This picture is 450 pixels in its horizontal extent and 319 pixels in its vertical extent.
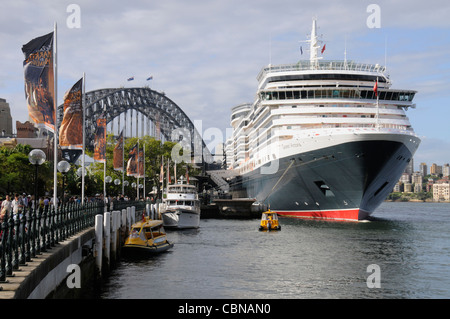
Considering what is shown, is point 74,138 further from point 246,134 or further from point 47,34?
point 246,134

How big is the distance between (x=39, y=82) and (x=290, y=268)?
18.7m

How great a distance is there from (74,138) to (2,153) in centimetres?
5934

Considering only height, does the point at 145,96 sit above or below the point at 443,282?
above

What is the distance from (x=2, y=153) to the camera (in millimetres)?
82938

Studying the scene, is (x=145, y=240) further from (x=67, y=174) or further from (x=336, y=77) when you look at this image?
(x=67, y=174)

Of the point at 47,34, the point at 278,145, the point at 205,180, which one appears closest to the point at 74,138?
the point at 47,34

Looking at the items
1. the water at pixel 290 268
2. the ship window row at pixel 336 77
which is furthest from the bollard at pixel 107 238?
the ship window row at pixel 336 77

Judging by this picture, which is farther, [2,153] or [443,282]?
[2,153]

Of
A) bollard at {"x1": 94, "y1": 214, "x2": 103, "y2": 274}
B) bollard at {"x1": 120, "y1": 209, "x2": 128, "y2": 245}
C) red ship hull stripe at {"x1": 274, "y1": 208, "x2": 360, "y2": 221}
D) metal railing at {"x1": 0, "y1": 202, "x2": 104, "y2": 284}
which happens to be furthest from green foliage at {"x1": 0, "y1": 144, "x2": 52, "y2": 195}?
metal railing at {"x1": 0, "y1": 202, "x2": 104, "y2": 284}

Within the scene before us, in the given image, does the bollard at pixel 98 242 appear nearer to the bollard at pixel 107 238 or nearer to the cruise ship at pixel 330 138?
Answer: the bollard at pixel 107 238

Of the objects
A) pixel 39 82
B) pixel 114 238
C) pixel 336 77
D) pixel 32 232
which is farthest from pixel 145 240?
pixel 336 77

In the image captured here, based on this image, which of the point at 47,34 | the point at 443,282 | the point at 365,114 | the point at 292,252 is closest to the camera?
the point at 47,34

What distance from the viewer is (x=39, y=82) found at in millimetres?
23281
